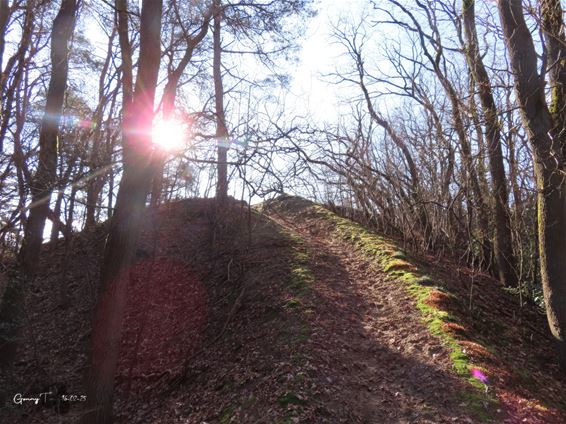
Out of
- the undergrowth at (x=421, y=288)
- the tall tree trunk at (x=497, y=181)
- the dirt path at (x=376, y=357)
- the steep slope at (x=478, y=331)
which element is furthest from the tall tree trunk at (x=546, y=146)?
the tall tree trunk at (x=497, y=181)

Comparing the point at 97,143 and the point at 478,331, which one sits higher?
the point at 97,143

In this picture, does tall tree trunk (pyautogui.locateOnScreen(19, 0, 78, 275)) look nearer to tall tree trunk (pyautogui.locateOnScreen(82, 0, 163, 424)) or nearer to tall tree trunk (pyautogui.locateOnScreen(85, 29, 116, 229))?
tall tree trunk (pyautogui.locateOnScreen(85, 29, 116, 229))

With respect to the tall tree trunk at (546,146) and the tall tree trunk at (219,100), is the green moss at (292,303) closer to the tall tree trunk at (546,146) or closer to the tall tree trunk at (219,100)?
the tall tree trunk at (219,100)

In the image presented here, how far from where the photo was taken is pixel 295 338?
22.2 feet

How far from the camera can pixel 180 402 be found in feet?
21.2

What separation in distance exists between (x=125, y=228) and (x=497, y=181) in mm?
7347

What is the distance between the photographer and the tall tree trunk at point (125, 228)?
6004 mm

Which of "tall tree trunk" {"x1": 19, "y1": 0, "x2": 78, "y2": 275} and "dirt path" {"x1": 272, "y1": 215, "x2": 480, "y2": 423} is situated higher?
"tall tree trunk" {"x1": 19, "y1": 0, "x2": 78, "y2": 275}

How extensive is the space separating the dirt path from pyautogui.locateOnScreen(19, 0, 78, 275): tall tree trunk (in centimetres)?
513

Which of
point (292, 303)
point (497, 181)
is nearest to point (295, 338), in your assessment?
point (292, 303)

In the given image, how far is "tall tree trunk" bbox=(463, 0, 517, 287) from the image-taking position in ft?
31.6

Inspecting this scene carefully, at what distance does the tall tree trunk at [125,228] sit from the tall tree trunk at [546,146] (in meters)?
5.12

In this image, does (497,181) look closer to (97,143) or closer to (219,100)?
(219,100)

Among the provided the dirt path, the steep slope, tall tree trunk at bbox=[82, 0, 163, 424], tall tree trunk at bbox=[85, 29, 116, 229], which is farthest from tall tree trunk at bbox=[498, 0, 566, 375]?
tall tree trunk at bbox=[85, 29, 116, 229]
